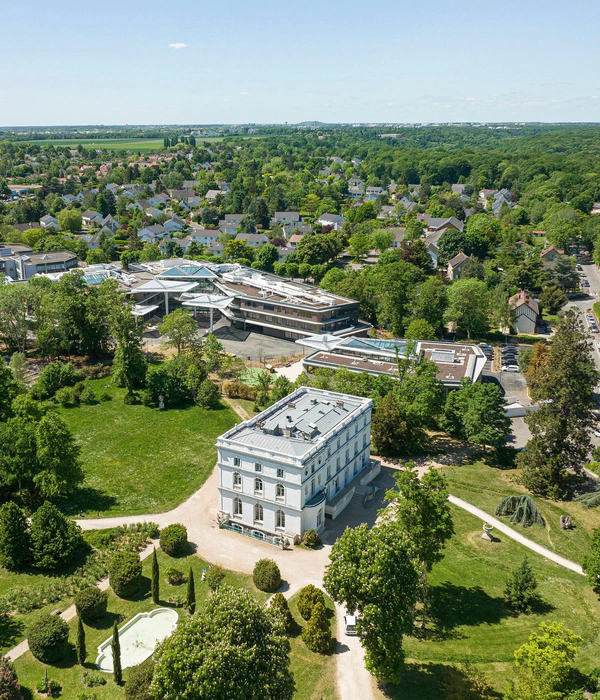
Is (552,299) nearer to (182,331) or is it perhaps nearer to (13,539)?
(182,331)

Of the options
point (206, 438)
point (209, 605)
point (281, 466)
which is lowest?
point (206, 438)

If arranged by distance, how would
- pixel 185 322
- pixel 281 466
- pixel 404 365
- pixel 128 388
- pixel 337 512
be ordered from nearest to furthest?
1. pixel 281 466
2. pixel 337 512
3. pixel 404 365
4. pixel 128 388
5. pixel 185 322

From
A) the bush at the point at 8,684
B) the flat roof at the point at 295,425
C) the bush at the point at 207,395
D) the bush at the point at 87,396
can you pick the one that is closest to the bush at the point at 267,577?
the flat roof at the point at 295,425

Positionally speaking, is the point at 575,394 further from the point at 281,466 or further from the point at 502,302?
the point at 502,302

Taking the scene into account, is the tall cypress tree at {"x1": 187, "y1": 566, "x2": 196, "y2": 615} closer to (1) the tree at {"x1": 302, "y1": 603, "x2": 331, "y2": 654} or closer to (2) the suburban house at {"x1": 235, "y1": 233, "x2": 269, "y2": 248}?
(1) the tree at {"x1": 302, "y1": 603, "x2": 331, "y2": 654}

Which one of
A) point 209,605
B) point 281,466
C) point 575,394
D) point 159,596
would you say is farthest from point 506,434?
point 209,605

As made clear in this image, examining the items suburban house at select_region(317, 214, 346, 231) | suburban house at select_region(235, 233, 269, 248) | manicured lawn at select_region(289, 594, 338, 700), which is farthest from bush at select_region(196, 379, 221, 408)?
suburban house at select_region(317, 214, 346, 231)

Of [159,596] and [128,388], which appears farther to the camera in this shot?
[128,388]
